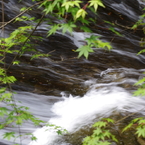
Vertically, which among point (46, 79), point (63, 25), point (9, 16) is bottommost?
point (63, 25)

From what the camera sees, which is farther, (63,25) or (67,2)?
(63,25)

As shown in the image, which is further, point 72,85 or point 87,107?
point 72,85

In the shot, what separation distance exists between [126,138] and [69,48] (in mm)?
5690

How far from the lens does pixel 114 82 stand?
7.01 metres

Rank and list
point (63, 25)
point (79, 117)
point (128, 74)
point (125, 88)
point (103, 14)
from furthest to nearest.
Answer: point (103, 14), point (128, 74), point (125, 88), point (79, 117), point (63, 25)

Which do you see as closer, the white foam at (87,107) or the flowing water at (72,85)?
the white foam at (87,107)

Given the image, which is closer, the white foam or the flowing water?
the white foam

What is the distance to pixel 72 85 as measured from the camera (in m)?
6.66

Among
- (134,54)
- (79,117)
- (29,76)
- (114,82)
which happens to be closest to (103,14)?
(134,54)

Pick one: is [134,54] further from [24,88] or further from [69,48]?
[24,88]

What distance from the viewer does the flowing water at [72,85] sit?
5.00 meters

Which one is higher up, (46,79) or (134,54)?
(134,54)

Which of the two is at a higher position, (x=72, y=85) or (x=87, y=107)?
(x=72, y=85)

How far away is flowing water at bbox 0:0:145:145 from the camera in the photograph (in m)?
5.00
